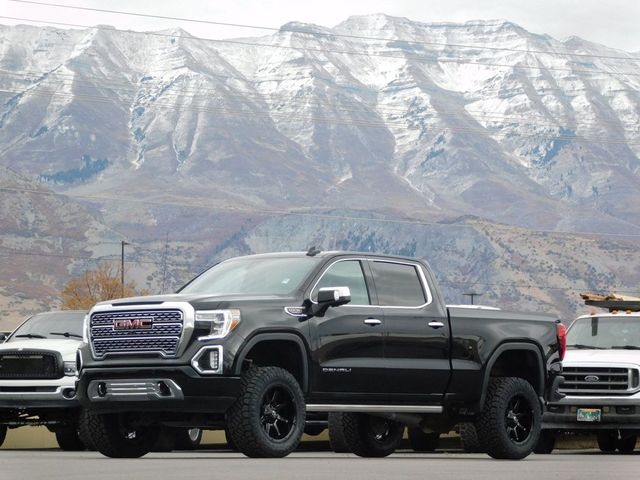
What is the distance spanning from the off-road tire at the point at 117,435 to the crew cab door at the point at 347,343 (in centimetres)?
203

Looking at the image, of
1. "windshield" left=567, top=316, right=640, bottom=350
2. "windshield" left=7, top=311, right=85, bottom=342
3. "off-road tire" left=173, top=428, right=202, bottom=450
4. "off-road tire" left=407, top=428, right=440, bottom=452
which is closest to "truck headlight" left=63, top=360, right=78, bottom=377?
"windshield" left=7, top=311, right=85, bottom=342

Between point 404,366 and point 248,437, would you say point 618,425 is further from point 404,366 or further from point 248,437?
point 248,437

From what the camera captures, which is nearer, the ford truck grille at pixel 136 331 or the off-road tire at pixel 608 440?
the ford truck grille at pixel 136 331

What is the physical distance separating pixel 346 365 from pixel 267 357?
0.83 m

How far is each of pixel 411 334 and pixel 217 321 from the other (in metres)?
2.54

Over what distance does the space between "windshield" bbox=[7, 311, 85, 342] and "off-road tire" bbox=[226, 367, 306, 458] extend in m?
8.01

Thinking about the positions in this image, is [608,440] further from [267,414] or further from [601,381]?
[267,414]

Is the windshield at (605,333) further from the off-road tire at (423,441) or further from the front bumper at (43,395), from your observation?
the front bumper at (43,395)

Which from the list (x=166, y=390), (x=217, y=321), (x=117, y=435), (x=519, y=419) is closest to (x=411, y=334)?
(x=519, y=419)

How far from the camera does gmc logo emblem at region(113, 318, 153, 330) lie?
1441cm

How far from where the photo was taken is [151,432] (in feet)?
52.1

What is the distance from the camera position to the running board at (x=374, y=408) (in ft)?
49.2

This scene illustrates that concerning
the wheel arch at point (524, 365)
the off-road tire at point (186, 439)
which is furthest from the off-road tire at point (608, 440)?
the off-road tire at point (186, 439)

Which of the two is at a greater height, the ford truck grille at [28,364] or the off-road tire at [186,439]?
the ford truck grille at [28,364]
